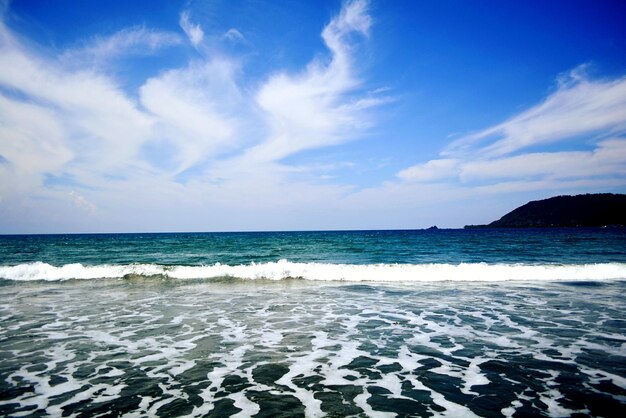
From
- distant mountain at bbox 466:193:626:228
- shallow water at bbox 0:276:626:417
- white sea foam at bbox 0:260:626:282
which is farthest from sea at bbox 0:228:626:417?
distant mountain at bbox 466:193:626:228

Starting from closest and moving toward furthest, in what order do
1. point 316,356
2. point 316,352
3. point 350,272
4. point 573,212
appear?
point 316,356 < point 316,352 < point 350,272 < point 573,212

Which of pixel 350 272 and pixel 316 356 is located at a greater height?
pixel 350 272

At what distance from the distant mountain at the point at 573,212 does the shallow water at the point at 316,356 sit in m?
138

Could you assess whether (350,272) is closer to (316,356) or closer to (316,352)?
(316,352)

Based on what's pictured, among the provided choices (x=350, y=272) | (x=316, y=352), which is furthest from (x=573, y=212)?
(x=316, y=352)

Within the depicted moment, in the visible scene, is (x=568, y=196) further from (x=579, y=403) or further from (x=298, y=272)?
(x=579, y=403)

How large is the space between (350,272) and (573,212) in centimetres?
14326

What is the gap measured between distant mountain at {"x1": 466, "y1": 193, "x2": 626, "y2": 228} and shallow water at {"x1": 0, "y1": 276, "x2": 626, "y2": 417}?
137817 mm

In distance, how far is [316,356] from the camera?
22.7 ft

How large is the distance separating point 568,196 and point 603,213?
23.8 metres

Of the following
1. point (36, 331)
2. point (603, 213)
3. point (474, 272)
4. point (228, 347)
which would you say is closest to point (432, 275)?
point (474, 272)

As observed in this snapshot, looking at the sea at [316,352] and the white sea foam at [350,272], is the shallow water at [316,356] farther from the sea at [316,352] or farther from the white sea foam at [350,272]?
the white sea foam at [350,272]

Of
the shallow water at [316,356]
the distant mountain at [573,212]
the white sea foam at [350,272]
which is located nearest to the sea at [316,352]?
the shallow water at [316,356]

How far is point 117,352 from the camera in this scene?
7188mm
